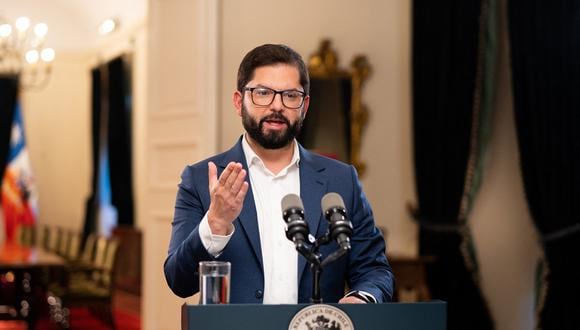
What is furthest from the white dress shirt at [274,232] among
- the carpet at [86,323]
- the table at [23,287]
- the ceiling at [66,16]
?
the ceiling at [66,16]

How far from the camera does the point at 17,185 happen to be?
561 inches

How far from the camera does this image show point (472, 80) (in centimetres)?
618

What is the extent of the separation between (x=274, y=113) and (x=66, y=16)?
475 inches

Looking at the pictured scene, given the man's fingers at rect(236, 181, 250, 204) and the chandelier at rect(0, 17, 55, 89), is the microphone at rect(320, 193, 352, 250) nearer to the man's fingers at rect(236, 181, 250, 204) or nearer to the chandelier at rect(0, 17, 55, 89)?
the man's fingers at rect(236, 181, 250, 204)

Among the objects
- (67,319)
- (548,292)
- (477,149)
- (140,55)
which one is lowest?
(67,319)

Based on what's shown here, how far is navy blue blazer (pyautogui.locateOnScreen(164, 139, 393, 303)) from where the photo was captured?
2391 mm

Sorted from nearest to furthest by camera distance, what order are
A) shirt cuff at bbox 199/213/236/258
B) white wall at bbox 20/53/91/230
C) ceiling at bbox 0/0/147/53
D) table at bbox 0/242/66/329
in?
shirt cuff at bbox 199/213/236/258, table at bbox 0/242/66/329, ceiling at bbox 0/0/147/53, white wall at bbox 20/53/91/230

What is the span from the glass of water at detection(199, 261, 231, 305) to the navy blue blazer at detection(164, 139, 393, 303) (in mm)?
191

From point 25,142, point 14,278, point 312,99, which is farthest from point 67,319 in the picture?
point 25,142

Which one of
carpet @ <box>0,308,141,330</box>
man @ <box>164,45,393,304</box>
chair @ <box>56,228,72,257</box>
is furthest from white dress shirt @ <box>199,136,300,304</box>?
chair @ <box>56,228,72,257</box>

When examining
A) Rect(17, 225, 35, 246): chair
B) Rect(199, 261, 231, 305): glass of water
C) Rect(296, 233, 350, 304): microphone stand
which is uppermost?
Rect(296, 233, 350, 304): microphone stand

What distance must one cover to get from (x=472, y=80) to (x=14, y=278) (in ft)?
13.0

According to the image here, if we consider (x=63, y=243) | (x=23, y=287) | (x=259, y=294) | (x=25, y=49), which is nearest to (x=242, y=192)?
(x=259, y=294)

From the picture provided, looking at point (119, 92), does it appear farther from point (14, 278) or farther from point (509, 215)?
point (509, 215)
